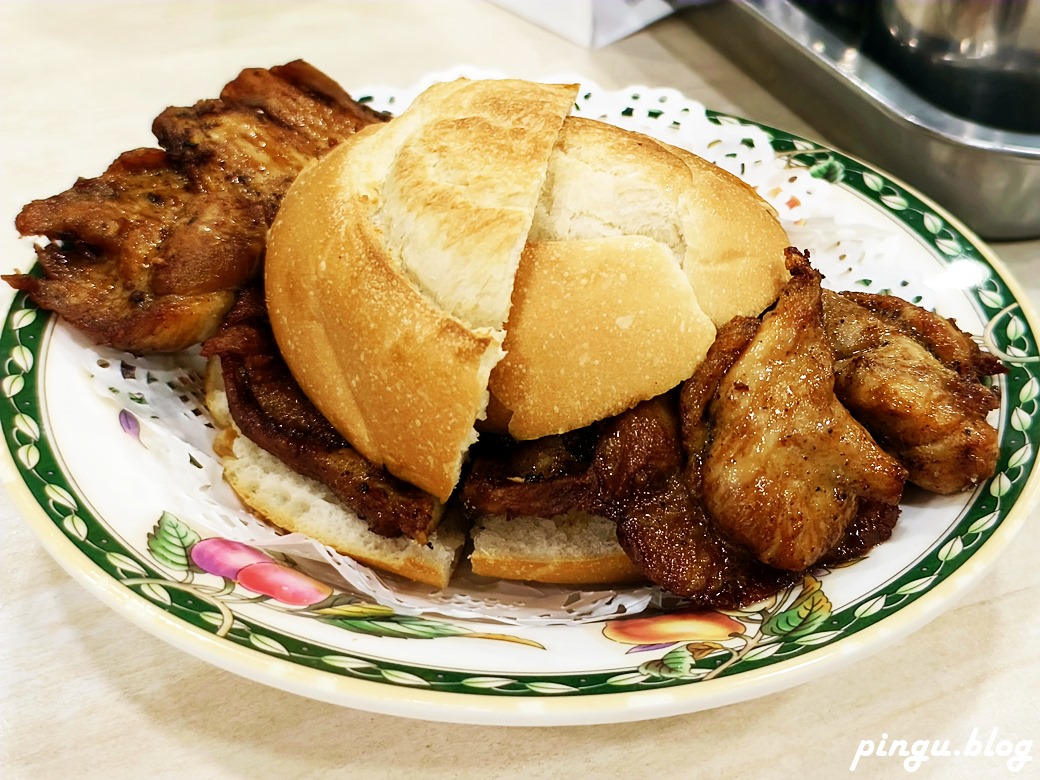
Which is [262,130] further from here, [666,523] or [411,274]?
[666,523]

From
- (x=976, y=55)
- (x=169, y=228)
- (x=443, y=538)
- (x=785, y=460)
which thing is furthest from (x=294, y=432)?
(x=976, y=55)

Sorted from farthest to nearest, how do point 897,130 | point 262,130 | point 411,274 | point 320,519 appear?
point 897,130 → point 262,130 → point 320,519 → point 411,274

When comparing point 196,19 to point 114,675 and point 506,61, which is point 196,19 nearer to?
point 506,61

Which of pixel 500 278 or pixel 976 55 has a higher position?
pixel 976 55

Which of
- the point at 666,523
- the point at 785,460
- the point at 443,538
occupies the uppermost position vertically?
the point at 785,460

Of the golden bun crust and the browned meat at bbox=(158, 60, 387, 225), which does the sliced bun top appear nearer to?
the golden bun crust

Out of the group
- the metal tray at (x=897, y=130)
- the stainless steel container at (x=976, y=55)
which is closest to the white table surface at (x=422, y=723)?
the metal tray at (x=897, y=130)

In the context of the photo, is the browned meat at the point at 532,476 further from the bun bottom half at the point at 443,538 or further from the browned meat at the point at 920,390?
the browned meat at the point at 920,390

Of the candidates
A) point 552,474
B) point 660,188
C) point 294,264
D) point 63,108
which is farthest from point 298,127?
point 63,108
